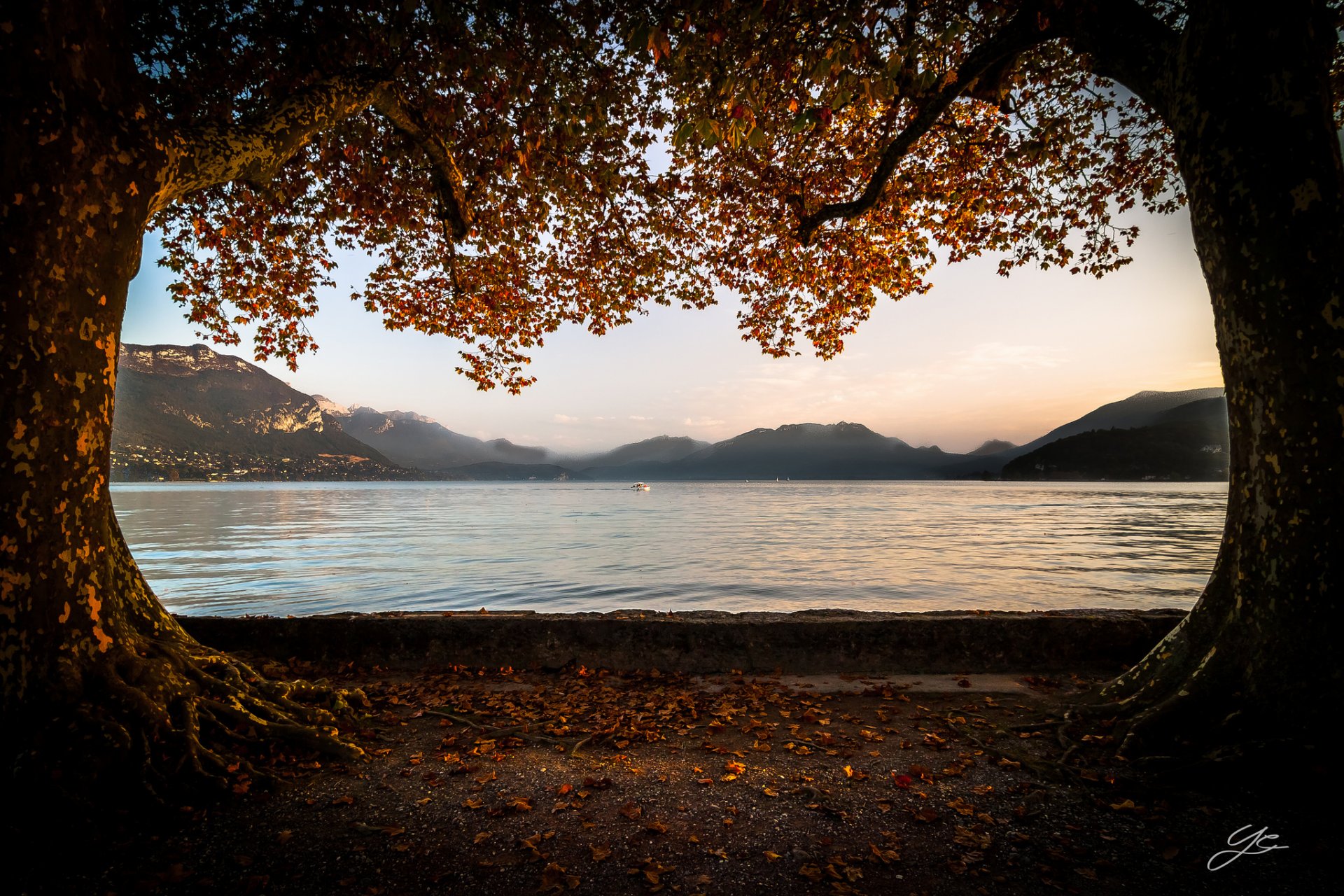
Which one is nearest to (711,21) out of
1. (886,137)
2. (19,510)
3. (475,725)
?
(886,137)

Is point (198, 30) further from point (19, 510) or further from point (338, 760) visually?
point (338, 760)

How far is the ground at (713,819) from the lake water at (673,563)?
34.9ft

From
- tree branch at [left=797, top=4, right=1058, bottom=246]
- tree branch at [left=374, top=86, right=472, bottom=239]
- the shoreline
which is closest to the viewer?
tree branch at [left=797, top=4, right=1058, bottom=246]

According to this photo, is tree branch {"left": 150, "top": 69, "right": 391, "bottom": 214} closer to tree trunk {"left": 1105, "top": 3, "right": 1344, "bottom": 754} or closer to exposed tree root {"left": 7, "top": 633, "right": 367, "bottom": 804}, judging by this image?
exposed tree root {"left": 7, "top": 633, "right": 367, "bottom": 804}

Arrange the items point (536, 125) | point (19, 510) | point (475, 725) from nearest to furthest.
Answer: point (19, 510)
point (475, 725)
point (536, 125)

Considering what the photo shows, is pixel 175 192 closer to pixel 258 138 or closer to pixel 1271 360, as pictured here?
pixel 258 138

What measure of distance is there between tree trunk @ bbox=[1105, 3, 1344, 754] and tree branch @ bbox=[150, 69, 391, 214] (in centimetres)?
647

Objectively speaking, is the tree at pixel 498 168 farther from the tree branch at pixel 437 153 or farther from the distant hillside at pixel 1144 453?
the distant hillside at pixel 1144 453

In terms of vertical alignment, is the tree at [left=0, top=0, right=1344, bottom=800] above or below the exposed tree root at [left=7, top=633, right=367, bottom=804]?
above

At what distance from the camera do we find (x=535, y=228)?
930 cm

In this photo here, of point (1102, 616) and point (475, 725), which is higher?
point (1102, 616)

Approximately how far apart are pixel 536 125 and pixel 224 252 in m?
5.10

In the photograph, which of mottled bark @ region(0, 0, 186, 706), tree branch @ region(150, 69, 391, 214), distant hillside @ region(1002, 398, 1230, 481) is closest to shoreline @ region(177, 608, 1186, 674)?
mottled bark @ region(0, 0, 186, 706)

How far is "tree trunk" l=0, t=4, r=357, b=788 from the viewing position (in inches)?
122
